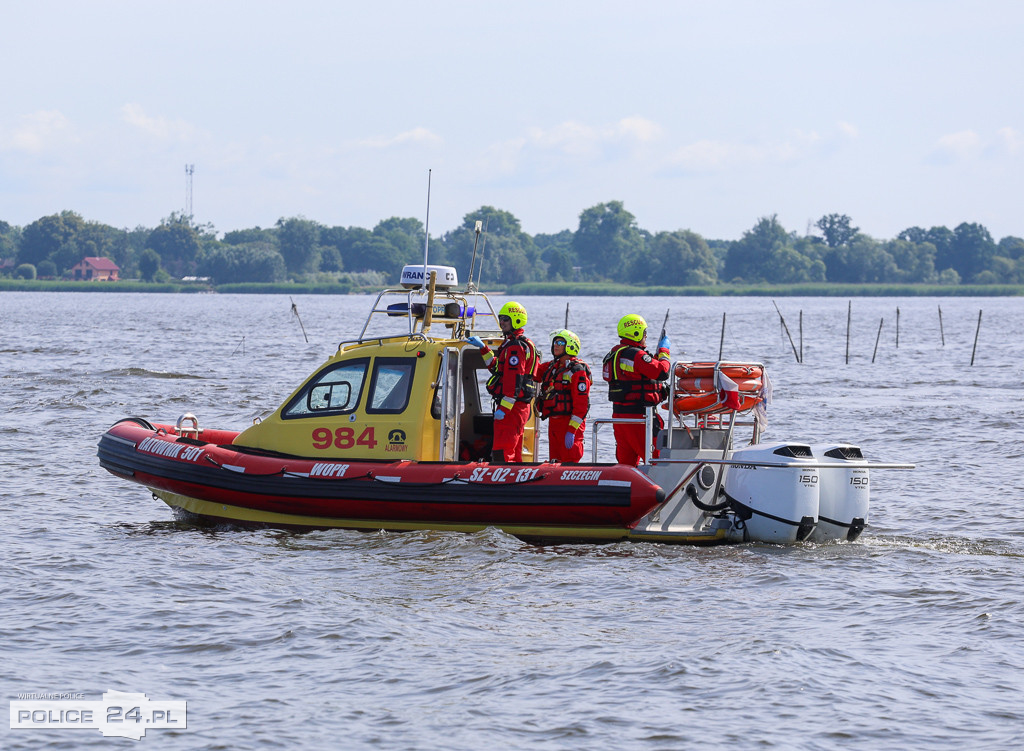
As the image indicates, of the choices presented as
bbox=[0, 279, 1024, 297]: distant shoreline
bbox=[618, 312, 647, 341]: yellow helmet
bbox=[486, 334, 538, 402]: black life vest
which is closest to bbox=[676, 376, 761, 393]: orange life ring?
bbox=[618, 312, 647, 341]: yellow helmet

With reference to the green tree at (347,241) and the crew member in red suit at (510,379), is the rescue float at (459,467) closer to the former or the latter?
the crew member in red suit at (510,379)

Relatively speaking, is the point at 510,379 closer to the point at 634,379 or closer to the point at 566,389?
the point at 566,389

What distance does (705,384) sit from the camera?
32.8 ft

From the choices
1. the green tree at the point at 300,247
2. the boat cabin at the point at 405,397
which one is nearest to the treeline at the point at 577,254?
the green tree at the point at 300,247

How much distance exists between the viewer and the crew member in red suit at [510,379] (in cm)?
1013

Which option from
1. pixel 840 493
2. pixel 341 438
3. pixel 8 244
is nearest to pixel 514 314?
pixel 341 438

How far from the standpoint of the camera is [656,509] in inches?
387

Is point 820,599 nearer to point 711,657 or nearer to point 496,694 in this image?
point 711,657

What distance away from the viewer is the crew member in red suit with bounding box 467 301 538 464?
10.1m

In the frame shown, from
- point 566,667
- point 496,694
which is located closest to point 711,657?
point 566,667

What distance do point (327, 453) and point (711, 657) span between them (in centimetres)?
438

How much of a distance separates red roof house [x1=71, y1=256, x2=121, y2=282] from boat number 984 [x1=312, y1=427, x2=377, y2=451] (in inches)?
5780

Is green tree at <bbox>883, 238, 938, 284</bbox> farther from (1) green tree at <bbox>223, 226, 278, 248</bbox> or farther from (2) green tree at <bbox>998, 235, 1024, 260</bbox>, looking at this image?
(1) green tree at <bbox>223, 226, 278, 248</bbox>

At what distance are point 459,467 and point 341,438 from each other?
123 centimetres
